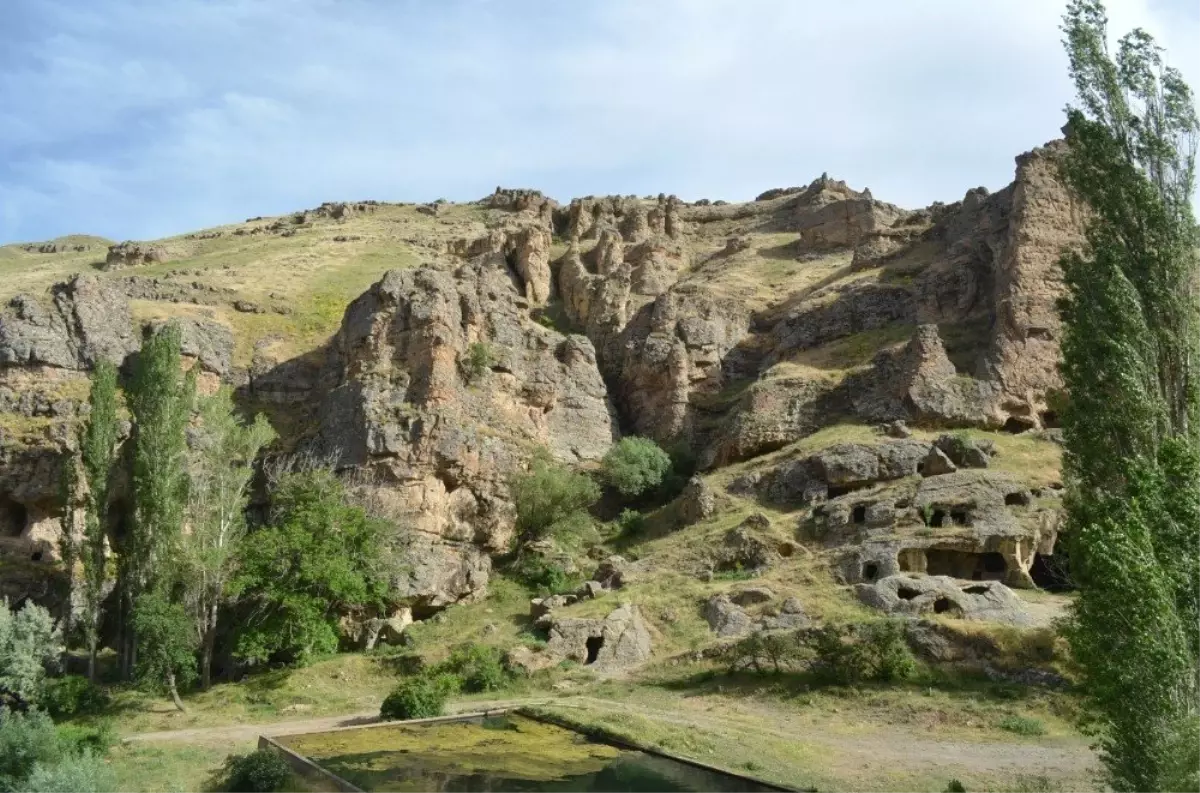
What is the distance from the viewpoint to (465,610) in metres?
43.3

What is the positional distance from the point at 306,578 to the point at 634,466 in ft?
78.3

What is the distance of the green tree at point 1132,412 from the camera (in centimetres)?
1477

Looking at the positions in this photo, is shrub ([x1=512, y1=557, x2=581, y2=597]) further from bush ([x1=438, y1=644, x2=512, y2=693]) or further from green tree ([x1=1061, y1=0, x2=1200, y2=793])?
green tree ([x1=1061, y1=0, x2=1200, y2=793])

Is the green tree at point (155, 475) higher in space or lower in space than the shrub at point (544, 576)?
higher

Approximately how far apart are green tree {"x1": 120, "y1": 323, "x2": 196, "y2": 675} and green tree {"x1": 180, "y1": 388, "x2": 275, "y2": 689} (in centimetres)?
72

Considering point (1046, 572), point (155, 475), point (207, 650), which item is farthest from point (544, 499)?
point (1046, 572)

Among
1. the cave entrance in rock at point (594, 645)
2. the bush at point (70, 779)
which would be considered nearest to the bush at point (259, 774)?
the bush at point (70, 779)

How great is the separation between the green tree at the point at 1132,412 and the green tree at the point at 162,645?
1165 inches

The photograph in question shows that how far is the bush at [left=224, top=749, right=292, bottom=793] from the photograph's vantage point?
21.2 meters

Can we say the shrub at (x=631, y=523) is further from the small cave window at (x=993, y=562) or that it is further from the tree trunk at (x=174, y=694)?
the tree trunk at (x=174, y=694)

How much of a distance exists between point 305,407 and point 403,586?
66.7 ft

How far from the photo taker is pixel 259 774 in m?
21.4

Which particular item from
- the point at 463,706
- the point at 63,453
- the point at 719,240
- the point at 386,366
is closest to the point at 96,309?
the point at 63,453

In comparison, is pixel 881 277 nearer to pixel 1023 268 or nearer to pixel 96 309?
pixel 1023 268
